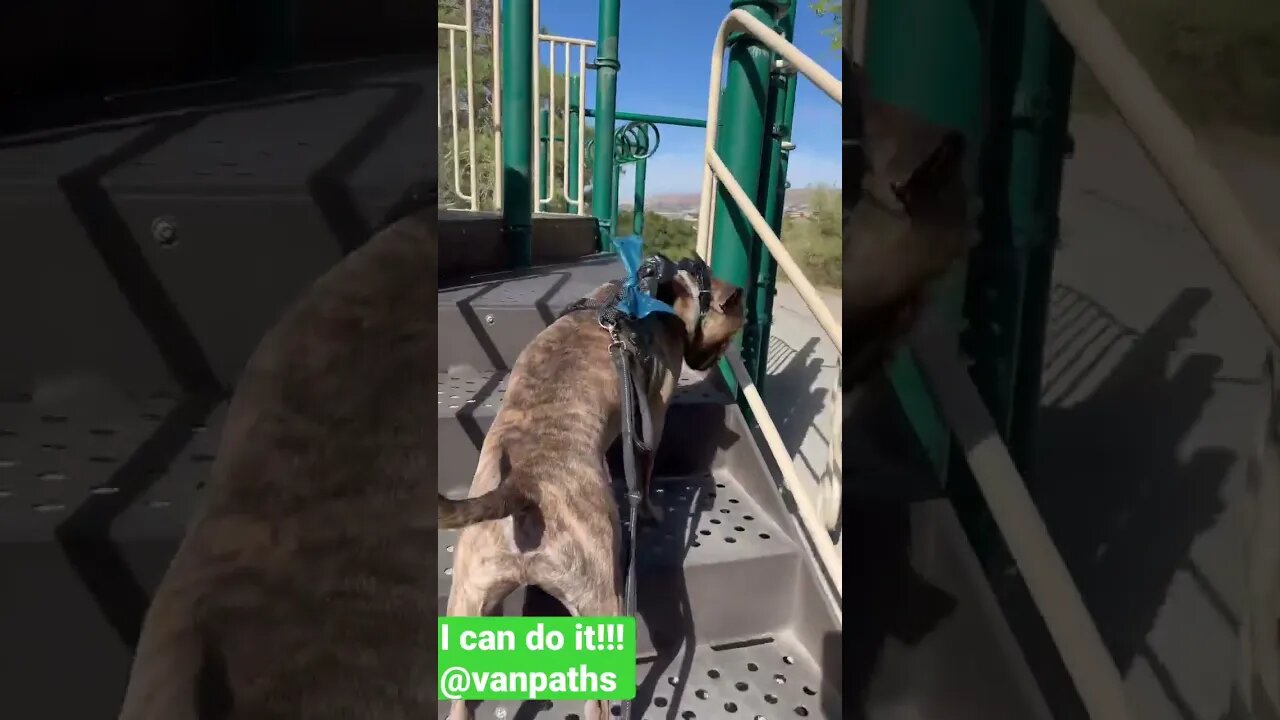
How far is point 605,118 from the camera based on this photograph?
3.30 meters

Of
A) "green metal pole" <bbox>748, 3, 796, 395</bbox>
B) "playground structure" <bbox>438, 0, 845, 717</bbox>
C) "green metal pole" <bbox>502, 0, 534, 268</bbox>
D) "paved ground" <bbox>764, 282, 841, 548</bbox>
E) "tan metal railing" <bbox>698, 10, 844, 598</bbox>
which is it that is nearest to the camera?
"tan metal railing" <bbox>698, 10, 844, 598</bbox>

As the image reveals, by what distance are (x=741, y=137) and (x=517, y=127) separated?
3.43 feet

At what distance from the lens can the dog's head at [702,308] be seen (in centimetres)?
178

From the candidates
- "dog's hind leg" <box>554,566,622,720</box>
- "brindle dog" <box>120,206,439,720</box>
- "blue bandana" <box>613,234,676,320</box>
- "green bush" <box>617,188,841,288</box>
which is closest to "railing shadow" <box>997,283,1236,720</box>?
"brindle dog" <box>120,206,439,720</box>

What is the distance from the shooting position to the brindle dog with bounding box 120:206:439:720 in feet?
0.90

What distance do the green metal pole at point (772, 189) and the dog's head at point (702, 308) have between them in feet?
1.12

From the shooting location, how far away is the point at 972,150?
0.30 meters

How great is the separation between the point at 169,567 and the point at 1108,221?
0.43m

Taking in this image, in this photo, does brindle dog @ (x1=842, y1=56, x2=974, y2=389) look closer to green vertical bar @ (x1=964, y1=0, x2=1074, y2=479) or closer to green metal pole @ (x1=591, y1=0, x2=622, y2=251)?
A: green vertical bar @ (x1=964, y1=0, x2=1074, y2=479)

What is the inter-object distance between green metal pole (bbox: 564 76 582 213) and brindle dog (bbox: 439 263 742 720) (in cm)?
269

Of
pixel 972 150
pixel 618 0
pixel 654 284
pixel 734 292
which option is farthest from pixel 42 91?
pixel 618 0

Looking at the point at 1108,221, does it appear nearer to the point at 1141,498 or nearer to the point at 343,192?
the point at 1141,498

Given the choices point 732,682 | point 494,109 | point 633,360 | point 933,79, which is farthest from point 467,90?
point 933,79

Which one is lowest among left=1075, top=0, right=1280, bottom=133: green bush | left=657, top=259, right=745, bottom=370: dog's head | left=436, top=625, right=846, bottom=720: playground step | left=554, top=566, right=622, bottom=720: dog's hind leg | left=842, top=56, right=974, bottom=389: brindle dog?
left=436, top=625, right=846, bottom=720: playground step
